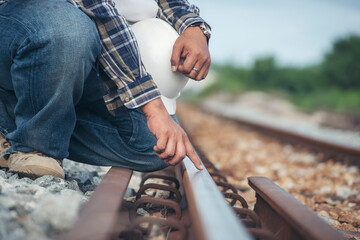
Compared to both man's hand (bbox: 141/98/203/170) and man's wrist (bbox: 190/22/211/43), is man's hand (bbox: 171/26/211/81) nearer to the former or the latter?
man's wrist (bbox: 190/22/211/43)

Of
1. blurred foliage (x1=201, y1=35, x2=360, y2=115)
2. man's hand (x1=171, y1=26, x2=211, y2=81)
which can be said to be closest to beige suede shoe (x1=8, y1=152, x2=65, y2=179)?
man's hand (x1=171, y1=26, x2=211, y2=81)

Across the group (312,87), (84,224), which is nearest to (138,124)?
(84,224)

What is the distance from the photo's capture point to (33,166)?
66.1 inches

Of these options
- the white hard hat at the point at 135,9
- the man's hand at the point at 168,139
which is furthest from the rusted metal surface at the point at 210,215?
the white hard hat at the point at 135,9

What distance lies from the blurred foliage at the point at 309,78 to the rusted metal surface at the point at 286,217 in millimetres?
17084

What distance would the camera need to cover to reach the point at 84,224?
3.11 ft

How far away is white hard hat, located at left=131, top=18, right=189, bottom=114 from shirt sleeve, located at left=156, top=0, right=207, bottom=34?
10 cm

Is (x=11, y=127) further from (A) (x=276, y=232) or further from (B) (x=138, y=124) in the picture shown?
(A) (x=276, y=232)

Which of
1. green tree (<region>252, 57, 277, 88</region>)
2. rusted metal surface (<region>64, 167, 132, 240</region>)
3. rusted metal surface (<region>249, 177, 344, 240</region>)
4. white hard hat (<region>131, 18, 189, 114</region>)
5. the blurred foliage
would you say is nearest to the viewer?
rusted metal surface (<region>64, 167, 132, 240</region>)

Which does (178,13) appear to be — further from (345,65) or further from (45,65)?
(345,65)

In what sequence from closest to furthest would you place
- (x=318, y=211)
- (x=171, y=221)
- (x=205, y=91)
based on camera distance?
1. (x=171, y=221)
2. (x=318, y=211)
3. (x=205, y=91)

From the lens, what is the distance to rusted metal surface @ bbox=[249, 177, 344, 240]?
1.16 m

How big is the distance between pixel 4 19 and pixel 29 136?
0.57 meters

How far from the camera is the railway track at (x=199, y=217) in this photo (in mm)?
958
